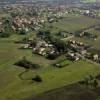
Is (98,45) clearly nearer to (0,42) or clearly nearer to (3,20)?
(0,42)

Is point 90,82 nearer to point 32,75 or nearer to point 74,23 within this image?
point 32,75

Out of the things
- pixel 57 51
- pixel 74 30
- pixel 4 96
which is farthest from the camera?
pixel 74 30

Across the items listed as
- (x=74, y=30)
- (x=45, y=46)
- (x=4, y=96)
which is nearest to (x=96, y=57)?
(x=45, y=46)

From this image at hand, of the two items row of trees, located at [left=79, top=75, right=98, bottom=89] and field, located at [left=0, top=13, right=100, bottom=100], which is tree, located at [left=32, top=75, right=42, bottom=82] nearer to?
field, located at [left=0, top=13, right=100, bottom=100]

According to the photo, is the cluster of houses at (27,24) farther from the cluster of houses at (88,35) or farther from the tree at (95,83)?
the tree at (95,83)

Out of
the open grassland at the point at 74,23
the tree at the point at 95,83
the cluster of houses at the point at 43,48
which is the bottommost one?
the open grassland at the point at 74,23

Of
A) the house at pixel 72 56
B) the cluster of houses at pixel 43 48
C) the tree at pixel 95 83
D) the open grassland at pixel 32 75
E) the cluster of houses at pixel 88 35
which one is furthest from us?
the cluster of houses at pixel 88 35

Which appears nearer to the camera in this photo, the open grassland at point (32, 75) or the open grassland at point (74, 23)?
the open grassland at point (32, 75)

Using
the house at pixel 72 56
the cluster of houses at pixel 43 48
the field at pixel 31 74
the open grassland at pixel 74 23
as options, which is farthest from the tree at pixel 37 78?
the open grassland at pixel 74 23
